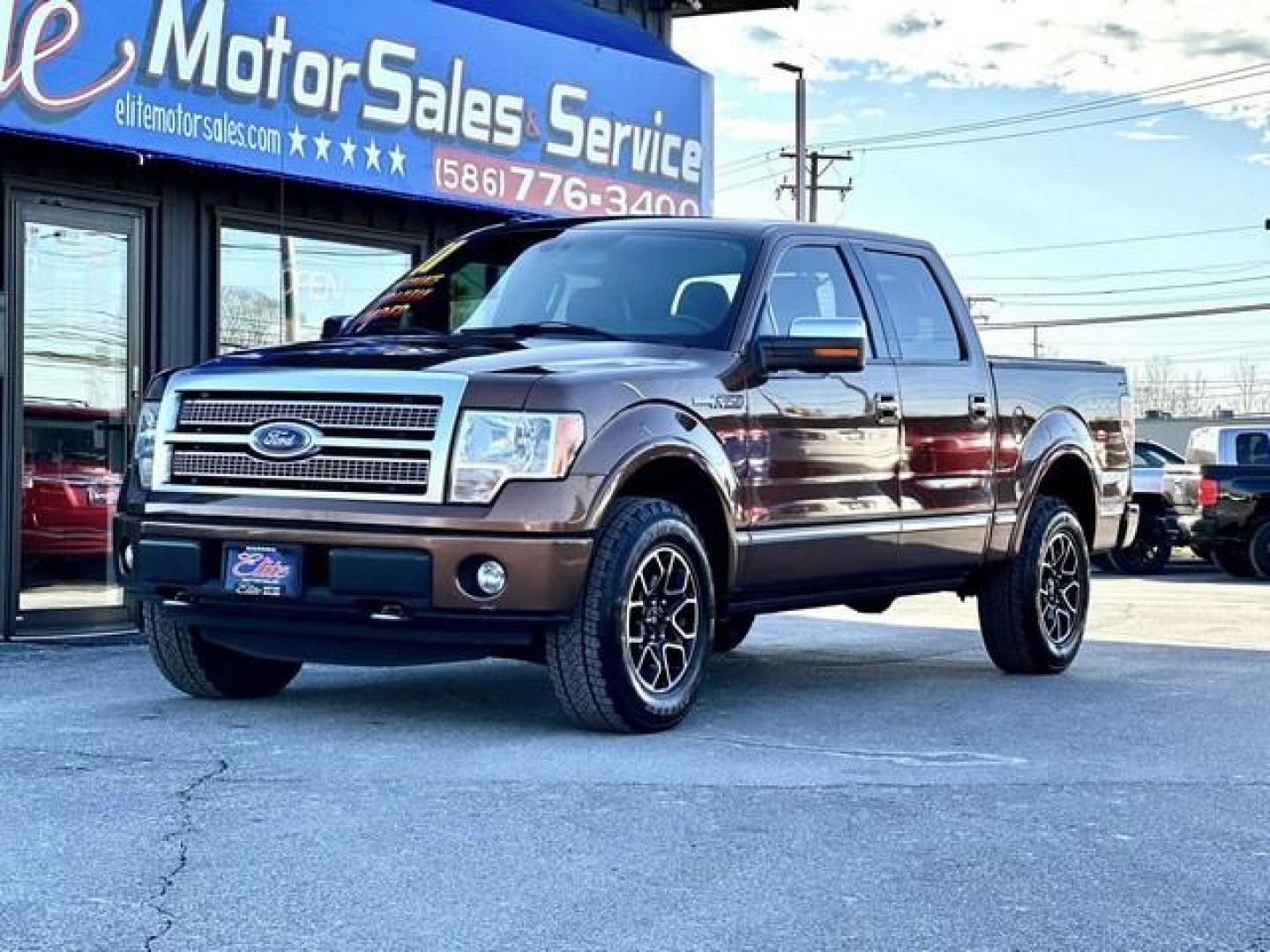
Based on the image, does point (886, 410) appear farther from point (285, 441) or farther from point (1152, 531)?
point (1152, 531)

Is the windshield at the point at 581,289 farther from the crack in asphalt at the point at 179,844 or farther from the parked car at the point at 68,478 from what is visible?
the parked car at the point at 68,478

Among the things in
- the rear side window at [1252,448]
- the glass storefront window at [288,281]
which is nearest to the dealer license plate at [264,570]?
the glass storefront window at [288,281]

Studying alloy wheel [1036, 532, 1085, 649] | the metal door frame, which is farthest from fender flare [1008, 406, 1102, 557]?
the metal door frame

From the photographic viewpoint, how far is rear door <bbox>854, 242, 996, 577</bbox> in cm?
854

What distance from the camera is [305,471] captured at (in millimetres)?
6691

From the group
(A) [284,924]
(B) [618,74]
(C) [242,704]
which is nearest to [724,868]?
(A) [284,924]

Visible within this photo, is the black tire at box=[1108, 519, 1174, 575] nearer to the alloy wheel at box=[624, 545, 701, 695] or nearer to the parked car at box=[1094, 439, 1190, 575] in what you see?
the parked car at box=[1094, 439, 1190, 575]

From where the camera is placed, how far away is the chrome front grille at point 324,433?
6.52 meters

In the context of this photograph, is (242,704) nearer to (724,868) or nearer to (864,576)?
(864,576)

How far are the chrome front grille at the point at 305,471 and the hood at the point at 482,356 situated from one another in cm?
33

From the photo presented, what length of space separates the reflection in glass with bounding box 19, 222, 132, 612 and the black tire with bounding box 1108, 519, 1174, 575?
13404mm

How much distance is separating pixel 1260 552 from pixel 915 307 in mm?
13208

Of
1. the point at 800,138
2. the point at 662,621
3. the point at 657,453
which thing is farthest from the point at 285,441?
the point at 800,138

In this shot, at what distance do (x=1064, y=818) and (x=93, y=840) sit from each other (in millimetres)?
2745
